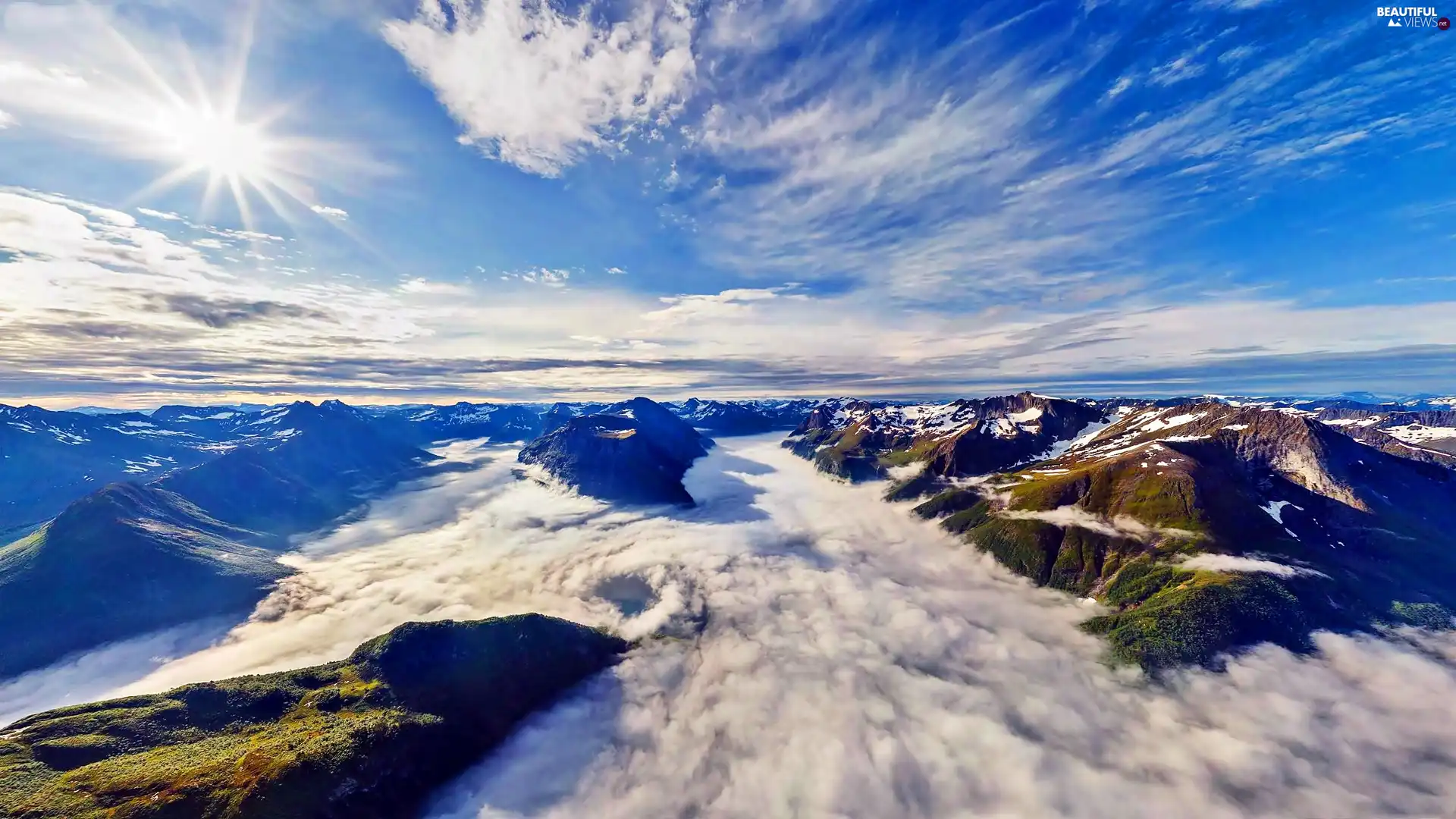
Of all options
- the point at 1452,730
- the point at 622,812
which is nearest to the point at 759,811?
the point at 622,812

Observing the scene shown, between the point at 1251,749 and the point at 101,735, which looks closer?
the point at 101,735

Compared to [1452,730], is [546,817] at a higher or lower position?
lower

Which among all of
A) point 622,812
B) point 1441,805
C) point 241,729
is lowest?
point 622,812

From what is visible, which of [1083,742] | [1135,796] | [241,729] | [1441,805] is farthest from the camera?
[1083,742]

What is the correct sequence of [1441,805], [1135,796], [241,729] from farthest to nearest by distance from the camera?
1. [241,729]
2. [1135,796]
3. [1441,805]

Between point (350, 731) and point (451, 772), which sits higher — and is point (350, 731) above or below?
above

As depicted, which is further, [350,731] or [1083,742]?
[1083,742]

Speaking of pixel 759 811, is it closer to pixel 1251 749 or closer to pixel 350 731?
pixel 350 731

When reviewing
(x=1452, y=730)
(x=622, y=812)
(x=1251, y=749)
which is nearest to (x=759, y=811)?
(x=622, y=812)

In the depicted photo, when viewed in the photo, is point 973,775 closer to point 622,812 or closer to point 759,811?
point 759,811
